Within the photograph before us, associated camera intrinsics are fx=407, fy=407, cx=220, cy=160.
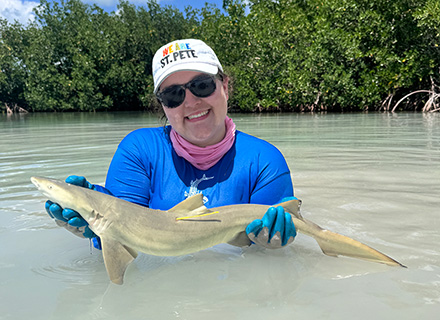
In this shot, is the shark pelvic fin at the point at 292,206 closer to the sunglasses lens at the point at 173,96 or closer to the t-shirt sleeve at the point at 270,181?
the t-shirt sleeve at the point at 270,181

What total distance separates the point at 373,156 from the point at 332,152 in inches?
29.8

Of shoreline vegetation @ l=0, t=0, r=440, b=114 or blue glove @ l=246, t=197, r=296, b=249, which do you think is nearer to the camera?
blue glove @ l=246, t=197, r=296, b=249

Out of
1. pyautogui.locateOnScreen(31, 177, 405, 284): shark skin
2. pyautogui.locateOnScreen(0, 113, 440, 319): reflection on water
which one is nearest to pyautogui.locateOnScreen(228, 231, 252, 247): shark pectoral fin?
pyautogui.locateOnScreen(31, 177, 405, 284): shark skin

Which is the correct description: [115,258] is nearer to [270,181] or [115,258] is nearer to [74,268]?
[74,268]

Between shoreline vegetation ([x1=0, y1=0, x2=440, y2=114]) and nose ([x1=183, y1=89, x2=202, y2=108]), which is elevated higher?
shoreline vegetation ([x1=0, y1=0, x2=440, y2=114])

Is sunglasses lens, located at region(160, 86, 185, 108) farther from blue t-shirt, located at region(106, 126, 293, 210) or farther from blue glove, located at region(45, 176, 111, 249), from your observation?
blue glove, located at region(45, 176, 111, 249)

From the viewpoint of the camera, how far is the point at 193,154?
2711mm

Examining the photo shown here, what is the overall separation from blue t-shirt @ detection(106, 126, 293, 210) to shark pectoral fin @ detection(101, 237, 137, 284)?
1.75 ft

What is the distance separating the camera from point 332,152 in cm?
712

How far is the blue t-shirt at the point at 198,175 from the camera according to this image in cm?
265

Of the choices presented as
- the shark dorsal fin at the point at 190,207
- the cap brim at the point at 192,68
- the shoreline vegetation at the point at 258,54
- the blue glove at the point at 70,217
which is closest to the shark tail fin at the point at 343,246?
the shark dorsal fin at the point at 190,207

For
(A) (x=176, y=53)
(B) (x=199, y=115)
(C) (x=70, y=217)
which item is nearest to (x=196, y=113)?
(B) (x=199, y=115)

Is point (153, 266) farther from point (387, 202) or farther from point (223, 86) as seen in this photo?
point (387, 202)

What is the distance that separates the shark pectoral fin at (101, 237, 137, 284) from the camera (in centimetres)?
205
